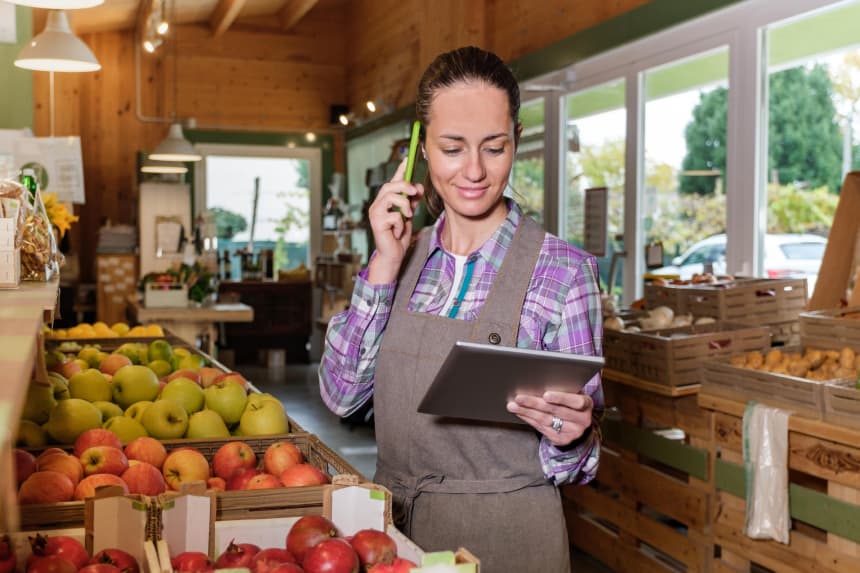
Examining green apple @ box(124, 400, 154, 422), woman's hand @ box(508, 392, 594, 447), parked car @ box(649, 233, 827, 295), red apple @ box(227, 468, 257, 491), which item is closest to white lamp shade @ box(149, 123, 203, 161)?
parked car @ box(649, 233, 827, 295)

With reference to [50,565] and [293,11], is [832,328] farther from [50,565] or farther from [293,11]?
[293,11]

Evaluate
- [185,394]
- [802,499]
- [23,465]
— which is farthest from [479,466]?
[802,499]

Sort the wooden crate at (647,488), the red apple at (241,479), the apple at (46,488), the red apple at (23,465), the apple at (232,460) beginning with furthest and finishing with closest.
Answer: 1. the wooden crate at (647,488)
2. the apple at (232,460)
3. the red apple at (241,479)
4. the red apple at (23,465)
5. the apple at (46,488)

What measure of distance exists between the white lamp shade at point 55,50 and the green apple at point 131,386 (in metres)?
2.80

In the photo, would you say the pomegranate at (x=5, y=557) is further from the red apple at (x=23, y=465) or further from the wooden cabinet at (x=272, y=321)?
the wooden cabinet at (x=272, y=321)

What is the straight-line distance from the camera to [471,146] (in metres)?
1.84

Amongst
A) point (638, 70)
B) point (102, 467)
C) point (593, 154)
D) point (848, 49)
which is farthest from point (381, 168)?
Answer: point (102, 467)

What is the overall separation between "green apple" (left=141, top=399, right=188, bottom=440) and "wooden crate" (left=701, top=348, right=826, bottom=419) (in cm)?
198

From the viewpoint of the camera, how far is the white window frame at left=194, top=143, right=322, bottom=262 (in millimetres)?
12234

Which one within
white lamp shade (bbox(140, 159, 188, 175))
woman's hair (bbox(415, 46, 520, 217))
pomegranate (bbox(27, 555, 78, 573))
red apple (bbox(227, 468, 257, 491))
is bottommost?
red apple (bbox(227, 468, 257, 491))

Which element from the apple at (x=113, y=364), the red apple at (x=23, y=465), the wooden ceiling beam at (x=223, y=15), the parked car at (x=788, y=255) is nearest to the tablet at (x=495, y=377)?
the red apple at (x=23, y=465)

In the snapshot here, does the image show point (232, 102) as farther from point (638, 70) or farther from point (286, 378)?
point (638, 70)

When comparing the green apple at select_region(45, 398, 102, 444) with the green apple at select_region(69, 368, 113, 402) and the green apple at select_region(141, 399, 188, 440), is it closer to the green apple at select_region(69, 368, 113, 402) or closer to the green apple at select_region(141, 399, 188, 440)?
the green apple at select_region(141, 399, 188, 440)

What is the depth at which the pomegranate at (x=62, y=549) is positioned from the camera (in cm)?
148
